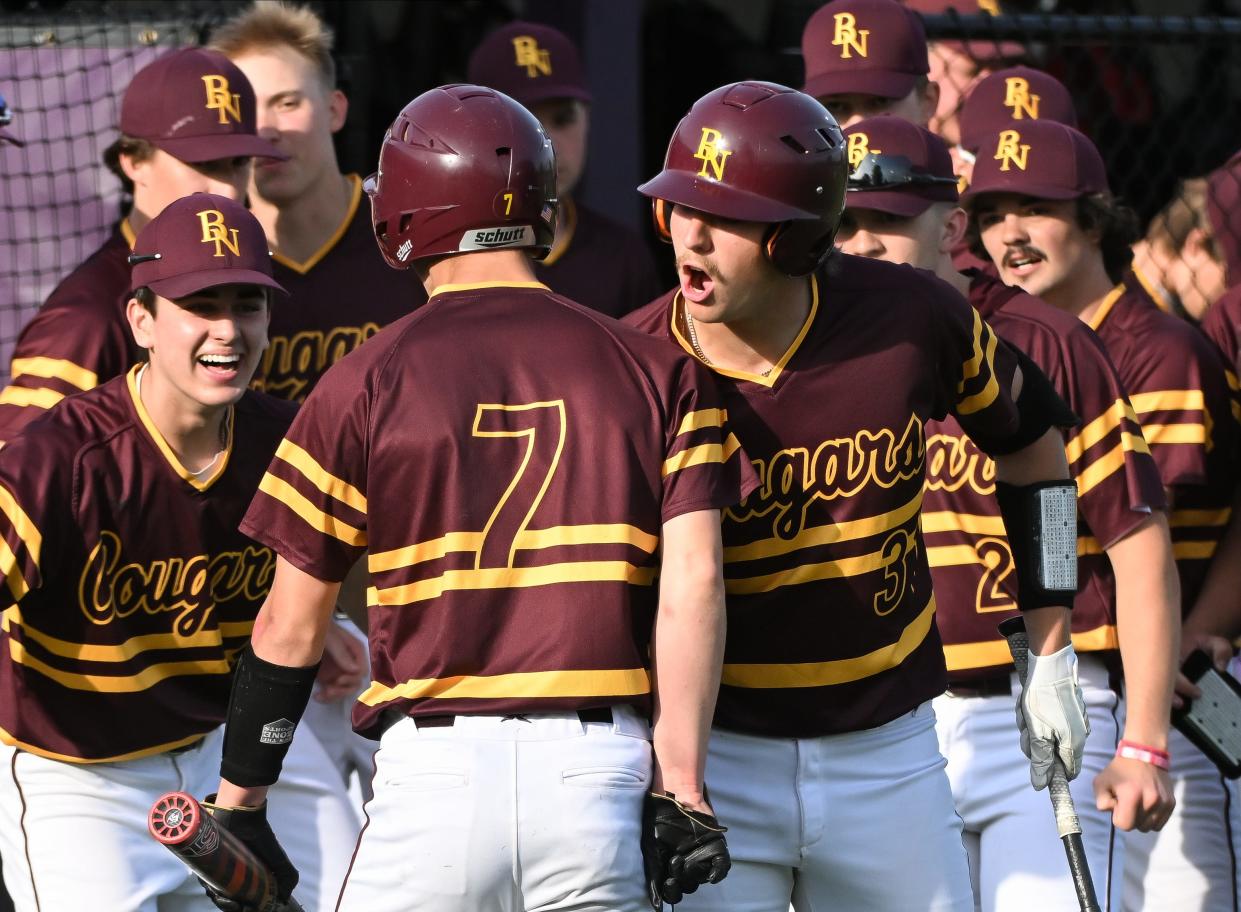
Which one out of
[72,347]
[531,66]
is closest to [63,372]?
[72,347]

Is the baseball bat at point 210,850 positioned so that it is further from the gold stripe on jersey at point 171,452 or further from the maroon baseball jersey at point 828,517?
the gold stripe on jersey at point 171,452

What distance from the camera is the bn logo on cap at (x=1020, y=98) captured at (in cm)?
582

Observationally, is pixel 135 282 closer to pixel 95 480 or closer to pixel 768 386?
pixel 95 480

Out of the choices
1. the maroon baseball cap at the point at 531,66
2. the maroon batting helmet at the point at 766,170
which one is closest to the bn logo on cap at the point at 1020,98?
the maroon baseball cap at the point at 531,66

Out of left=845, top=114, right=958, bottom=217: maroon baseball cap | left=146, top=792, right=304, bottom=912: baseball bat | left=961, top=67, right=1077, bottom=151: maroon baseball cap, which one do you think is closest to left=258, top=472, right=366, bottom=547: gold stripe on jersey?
left=146, top=792, right=304, bottom=912: baseball bat

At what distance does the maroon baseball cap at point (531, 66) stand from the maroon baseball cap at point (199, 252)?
1539 millimetres

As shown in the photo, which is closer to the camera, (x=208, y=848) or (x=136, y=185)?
(x=208, y=848)

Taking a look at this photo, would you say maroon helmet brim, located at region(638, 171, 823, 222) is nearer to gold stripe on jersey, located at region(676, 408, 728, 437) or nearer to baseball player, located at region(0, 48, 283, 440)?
gold stripe on jersey, located at region(676, 408, 728, 437)

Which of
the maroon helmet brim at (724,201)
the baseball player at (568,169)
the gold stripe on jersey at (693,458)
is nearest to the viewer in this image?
the gold stripe on jersey at (693,458)

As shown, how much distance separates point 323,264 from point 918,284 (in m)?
2.15

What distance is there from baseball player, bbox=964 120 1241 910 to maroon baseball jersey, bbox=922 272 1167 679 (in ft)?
1.87

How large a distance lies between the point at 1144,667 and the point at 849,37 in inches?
86.7

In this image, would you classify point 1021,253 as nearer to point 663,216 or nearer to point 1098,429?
point 1098,429

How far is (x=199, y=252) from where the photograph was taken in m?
4.47
